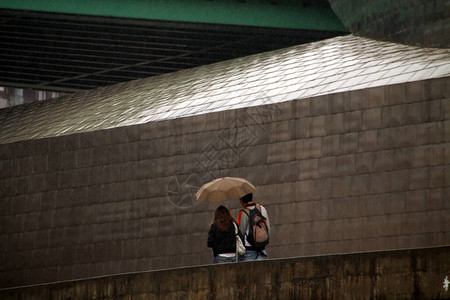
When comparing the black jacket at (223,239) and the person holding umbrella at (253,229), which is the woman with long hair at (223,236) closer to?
the black jacket at (223,239)

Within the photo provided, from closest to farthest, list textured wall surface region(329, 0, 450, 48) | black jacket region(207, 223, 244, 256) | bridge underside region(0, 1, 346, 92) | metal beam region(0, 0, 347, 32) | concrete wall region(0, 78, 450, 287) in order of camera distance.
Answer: black jacket region(207, 223, 244, 256), concrete wall region(0, 78, 450, 287), textured wall surface region(329, 0, 450, 48), metal beam region(0, 0, 347, 32), bridge underside region(0, 1, 346, 92)

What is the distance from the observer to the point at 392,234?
53.8 feet

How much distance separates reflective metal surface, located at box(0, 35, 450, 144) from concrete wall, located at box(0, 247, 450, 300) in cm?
743

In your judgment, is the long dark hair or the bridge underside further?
the bridge underside

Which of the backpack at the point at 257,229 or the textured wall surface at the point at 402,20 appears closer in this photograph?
the backpack at the point at 257,229

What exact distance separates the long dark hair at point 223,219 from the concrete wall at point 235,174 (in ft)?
19.1

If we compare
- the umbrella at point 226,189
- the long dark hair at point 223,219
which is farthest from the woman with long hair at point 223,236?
the umbrella at point 226,189

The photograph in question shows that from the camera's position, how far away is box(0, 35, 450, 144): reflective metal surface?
1798cm

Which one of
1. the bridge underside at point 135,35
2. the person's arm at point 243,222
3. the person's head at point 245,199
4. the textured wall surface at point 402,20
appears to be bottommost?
the person's arm at point 243,222

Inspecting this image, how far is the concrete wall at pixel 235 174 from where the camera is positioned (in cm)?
1628

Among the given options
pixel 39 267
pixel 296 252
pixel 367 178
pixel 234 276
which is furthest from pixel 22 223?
pixel 234 276

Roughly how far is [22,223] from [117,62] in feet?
33.3

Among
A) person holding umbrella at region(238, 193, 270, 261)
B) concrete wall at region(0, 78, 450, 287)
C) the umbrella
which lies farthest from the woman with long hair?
concrete wall at region(0, 78, 450, 287)

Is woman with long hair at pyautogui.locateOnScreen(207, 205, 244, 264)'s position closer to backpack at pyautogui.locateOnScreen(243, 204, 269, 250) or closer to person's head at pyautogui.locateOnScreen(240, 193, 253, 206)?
backpack at pyautogui.locateOnScreen(243, 204, 269, 250)
